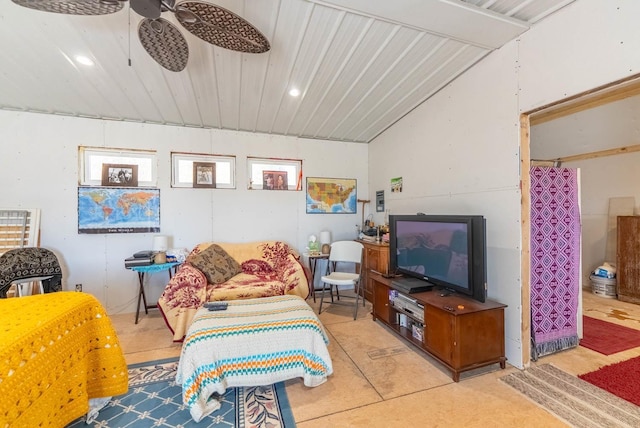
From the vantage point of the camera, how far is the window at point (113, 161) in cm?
353

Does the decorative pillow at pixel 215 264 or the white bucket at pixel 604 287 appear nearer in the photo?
the decorative pillow at pixel 215 264

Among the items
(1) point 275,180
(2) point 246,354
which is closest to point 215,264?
(1) point 275,180

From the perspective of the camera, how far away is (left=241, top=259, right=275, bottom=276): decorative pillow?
378 cm

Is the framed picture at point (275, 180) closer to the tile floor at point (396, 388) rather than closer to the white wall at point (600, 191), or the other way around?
the tile floor at point (396, 388)

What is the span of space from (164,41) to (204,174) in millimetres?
2529

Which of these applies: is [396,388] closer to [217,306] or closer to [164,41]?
[217,306]

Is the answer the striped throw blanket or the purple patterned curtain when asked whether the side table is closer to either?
the striped throw blanket

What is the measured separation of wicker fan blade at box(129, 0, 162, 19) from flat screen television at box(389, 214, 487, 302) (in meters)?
2.56

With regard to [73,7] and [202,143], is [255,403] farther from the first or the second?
[202,143]

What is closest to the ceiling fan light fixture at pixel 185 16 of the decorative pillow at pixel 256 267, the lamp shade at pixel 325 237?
the decorative pillow at pixel 256 267

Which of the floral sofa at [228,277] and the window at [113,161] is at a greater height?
the window at [113,161]

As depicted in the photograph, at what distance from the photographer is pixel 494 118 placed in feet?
7.91

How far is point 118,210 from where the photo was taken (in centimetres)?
362

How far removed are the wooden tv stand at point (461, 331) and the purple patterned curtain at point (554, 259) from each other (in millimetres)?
497
